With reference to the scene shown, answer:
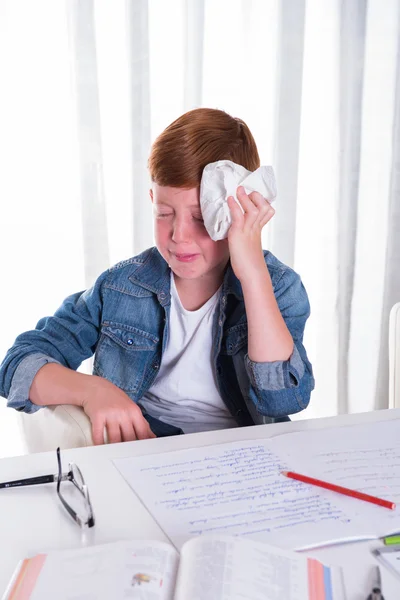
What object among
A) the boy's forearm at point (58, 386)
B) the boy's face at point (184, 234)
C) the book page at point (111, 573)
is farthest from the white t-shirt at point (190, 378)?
the book page at point (111, 573)

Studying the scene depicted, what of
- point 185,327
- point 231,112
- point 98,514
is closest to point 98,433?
point 98,514

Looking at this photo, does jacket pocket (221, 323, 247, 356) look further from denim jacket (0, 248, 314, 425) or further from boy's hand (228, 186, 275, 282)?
boy's hand (228, 186, 275, 282)

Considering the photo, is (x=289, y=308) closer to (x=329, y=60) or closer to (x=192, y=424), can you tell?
(x=192, y=424)

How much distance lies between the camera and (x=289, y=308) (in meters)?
1.26

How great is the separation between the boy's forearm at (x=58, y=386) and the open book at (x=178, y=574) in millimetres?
→ 457

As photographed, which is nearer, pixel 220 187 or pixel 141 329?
pixel 220 187

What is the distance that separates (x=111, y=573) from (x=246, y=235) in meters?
0.67

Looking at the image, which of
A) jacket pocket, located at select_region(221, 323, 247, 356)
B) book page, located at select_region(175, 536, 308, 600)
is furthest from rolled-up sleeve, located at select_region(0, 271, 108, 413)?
book page, located at select_region(175, 536, 308, 600)

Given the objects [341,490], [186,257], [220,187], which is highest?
[220,187]

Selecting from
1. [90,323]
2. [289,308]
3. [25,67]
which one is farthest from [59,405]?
[25,67]

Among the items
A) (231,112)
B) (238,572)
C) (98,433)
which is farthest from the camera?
(231,112)

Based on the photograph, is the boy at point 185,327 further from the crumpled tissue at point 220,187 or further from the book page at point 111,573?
the book page at point 111,573

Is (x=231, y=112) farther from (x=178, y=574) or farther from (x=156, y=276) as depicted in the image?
(x=178, y=574)

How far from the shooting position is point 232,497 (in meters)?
0.74
